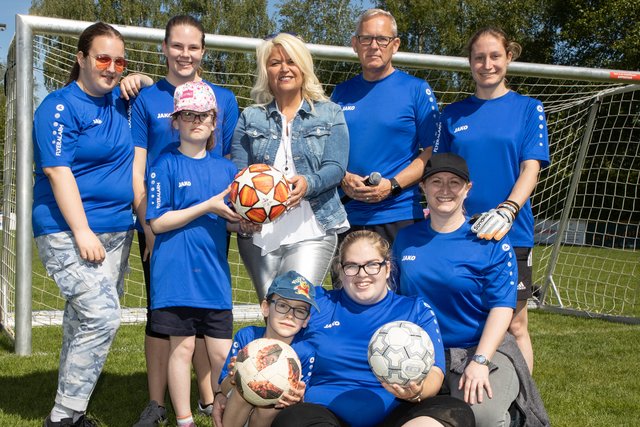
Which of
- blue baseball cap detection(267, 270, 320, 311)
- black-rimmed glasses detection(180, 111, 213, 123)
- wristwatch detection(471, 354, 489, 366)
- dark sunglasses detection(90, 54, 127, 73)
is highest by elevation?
dark sunglasses detection(90, 54, 127, 73)

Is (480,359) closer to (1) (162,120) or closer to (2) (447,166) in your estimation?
(2) (447,166)

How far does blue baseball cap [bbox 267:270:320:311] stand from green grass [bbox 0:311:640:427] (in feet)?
5.46

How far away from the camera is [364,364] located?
10.1ft

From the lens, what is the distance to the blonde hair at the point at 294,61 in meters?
3.69

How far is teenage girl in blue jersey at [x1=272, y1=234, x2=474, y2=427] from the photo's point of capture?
2.91m

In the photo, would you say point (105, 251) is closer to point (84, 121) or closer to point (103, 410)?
point (84, 121)

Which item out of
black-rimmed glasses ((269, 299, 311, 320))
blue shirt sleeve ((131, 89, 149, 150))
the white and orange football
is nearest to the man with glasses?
the white and orange football

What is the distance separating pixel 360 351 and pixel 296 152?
47.7 inches

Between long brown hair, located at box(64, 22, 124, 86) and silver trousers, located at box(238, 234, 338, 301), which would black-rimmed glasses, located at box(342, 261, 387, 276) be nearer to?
silver trousers, located at box(238, 234, 338, 301)

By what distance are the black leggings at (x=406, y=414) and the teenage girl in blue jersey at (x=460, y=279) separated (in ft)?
0.96

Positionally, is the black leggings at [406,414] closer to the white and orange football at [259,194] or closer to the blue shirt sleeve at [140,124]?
the white and orange football at [259,194]

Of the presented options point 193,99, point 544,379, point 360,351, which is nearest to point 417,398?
point 360,351

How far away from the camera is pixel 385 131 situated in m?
4.05

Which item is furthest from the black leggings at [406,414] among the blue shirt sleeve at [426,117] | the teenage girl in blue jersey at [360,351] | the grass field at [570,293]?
the grass field at [570,293]
